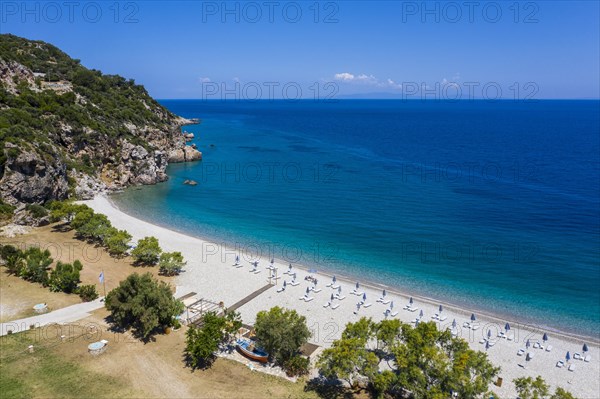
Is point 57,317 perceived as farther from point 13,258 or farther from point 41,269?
point 13,258

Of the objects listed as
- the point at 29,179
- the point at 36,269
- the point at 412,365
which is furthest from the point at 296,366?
the point at 29,179

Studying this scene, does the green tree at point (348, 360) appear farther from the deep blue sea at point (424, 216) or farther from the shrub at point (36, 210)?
the shrub at point (36, 210)

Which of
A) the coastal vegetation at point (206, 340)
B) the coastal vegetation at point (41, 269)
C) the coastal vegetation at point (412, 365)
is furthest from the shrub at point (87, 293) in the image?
the coastal vegetation at point (412, 365)

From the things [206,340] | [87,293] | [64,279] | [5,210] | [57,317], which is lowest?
[57,317]

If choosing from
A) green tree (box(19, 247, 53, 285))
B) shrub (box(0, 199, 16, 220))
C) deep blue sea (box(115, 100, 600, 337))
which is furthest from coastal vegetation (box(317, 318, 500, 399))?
shrub (box(0, 199, 16, 220))

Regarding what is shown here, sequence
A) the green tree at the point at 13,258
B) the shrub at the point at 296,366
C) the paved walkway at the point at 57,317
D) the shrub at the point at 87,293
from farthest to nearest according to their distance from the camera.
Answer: the green tree at the point at 13,258 < the shrub at the point at 87,293 < the paved walkway at the point at 57,317 < the shrub at the point at 296,366
